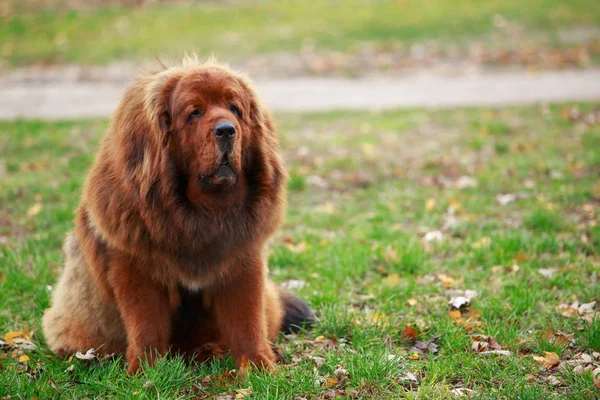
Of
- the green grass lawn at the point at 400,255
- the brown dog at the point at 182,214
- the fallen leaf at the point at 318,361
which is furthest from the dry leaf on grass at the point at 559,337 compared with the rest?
the brown dog at the point at 182,214

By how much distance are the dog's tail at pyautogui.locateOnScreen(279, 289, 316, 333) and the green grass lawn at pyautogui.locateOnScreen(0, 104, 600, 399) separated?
109mm

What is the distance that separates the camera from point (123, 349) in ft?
14.4

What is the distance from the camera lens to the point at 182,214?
3832 mm

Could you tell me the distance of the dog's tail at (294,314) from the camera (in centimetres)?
494

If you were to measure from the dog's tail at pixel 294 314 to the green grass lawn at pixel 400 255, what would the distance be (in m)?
0.11

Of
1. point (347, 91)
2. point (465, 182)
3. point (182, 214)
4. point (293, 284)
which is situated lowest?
point (293, 284)

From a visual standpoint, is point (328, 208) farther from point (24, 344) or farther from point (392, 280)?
point (24, 344)

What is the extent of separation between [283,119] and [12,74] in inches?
277

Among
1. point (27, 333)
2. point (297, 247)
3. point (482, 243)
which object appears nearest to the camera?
point (27, 333)

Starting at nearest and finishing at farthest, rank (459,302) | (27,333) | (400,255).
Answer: (27,333) → (459,302) → (400,255)

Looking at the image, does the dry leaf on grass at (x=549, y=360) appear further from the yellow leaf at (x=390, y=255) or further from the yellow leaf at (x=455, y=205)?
the yellow leaf at (x=455, y=205)

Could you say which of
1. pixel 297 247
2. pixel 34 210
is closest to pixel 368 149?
pixel 297 247

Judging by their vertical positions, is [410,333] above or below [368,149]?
below

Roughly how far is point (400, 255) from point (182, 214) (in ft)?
9.10
